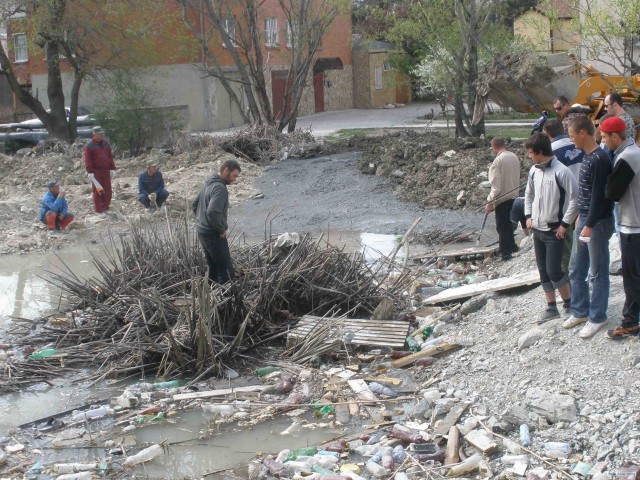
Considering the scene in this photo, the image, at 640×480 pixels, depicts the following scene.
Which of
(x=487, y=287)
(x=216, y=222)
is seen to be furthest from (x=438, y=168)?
(x=216, y=222)

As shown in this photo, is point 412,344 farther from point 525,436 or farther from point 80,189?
point 80,189

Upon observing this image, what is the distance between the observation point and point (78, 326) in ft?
30.2

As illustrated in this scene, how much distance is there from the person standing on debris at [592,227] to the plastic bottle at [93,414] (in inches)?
159

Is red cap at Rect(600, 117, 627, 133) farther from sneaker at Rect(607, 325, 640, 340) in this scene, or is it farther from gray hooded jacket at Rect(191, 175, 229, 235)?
gray hooded jacket at Rect(191, 175, 229, 235)

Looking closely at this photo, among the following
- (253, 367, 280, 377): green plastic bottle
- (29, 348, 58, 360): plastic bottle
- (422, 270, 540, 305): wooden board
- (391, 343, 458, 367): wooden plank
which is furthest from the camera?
(422, 270, 540, 305): wooden board

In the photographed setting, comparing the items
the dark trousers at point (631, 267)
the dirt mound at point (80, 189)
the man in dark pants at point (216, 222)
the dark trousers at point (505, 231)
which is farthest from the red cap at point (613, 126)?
the dirt mound at point (80, 189)

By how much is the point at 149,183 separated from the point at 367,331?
33.0ft

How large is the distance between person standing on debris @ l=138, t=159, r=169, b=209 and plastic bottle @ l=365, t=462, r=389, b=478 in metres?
12.4

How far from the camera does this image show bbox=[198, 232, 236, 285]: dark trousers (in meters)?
9.22

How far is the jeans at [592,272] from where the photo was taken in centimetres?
654

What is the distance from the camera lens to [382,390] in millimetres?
7332

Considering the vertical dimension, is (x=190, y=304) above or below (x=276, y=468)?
above

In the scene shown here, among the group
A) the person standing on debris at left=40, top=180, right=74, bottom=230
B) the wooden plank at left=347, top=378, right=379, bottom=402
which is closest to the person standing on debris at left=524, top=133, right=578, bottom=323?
the wooden plank at left=347, top=378, right=379, bottom=402

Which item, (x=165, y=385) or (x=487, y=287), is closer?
(x=165, y=385)
